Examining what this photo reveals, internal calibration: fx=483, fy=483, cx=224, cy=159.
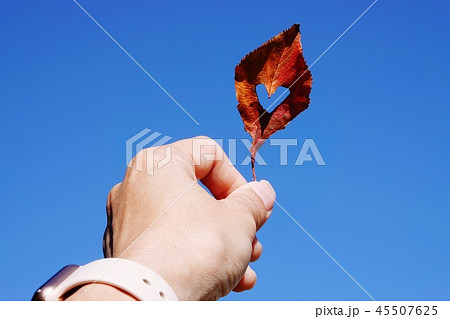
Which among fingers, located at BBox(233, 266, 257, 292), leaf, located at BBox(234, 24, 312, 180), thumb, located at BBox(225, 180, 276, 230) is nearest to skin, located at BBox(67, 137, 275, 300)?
thumb, located at BBox(225, 180, 276, 230)

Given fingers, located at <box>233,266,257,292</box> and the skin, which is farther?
fingers, located at <box>233,266,257,292</box>

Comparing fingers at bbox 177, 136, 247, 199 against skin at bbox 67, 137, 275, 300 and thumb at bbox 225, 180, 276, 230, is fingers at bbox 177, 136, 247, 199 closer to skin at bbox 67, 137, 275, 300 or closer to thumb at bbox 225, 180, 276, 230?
skin at bbox 67, 137, 275, 300

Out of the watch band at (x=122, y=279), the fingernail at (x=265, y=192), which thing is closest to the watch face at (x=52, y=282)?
the watch band at (x=122, y=279)

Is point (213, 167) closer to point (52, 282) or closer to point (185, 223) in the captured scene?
point (185, 223)

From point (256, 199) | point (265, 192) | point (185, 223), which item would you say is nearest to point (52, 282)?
point (185, 223)

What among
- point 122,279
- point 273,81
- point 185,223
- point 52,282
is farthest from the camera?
point 273,81

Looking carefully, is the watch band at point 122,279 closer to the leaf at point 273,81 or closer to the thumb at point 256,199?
the thumb at point 256,199
